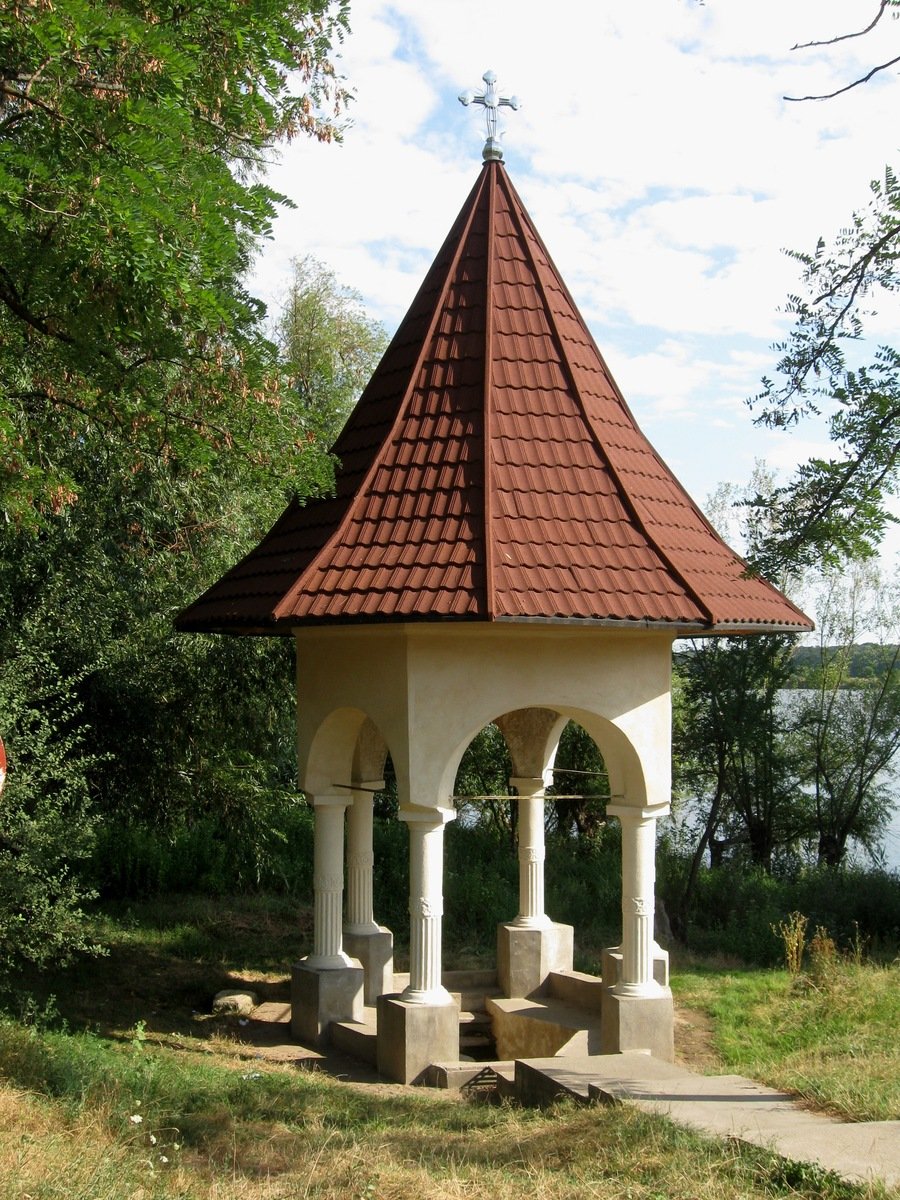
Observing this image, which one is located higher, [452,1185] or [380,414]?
[380,414]

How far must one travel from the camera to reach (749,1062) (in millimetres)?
9328

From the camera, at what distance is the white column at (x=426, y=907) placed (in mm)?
8883

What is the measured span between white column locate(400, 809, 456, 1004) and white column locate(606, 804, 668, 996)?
1.29 m

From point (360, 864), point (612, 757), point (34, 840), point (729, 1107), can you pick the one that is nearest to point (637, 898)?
point (612, 757)

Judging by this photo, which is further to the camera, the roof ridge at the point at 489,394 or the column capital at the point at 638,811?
the column capital at the point at 638,811

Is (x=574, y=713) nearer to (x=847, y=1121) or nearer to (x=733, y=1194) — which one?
(x=847, y=1121)

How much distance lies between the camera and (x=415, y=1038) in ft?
28.5

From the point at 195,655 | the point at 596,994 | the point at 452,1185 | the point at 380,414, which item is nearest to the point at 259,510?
the point at 195,655

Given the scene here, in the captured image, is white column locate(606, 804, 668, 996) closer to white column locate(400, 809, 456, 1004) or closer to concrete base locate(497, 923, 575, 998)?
white column locate(400, 809, 456, 1004)

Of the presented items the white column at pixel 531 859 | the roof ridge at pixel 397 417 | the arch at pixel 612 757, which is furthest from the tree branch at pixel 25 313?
the white column at pixel 531 859

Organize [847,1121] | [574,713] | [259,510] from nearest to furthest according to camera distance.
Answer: [847,1121] < [574,713] < [259,510]

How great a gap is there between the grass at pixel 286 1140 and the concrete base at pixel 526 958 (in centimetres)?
263

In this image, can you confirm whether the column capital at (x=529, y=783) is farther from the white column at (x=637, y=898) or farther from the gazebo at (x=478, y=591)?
the white column at (x=637, y=898)

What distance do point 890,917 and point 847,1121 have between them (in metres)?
8.81
